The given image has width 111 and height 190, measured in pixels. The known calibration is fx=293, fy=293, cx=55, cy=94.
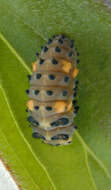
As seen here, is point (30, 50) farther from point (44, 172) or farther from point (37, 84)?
point (44, 172)

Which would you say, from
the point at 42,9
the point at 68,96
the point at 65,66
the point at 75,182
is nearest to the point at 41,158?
the point at 75,182

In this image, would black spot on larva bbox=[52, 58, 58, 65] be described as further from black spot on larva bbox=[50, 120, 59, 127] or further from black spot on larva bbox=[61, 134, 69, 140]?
black spot on larva bbox=[61, 134, 69, 140]

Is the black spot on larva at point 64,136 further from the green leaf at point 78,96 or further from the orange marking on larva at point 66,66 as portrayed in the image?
the orange marking on larva at point 66,66

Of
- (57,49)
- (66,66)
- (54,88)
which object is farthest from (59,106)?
(57,49)

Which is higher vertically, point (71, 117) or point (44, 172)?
point (71, 117)

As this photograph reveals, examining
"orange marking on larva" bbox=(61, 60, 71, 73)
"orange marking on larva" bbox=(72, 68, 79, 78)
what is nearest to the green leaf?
"orange marking on larva" bbox=(72, 68, 79, 78)

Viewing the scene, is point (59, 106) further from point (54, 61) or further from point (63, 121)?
point (54, 61)
